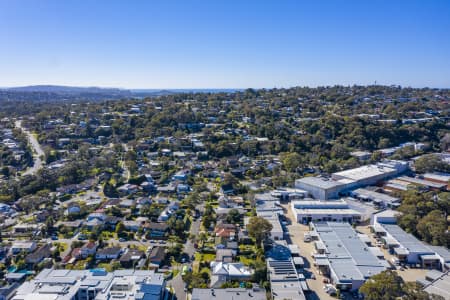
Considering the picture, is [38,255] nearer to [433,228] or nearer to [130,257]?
[130,257]

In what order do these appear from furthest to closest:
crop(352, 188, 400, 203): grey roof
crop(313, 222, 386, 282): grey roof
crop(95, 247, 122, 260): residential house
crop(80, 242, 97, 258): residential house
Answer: crop(352, 188, 400, 203): grey roof → crop(80, 242, 97, 258): residential house → crop(95, 247, 122, 260): residential house → crop(313, 222, 386, 282): grey roof

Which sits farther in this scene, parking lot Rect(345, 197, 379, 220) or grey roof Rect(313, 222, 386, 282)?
parking lot Rect(345, 197, 379, 220)

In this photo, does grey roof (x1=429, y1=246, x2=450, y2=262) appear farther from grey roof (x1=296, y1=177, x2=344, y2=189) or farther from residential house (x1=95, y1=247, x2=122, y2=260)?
residential house (x1=95, y1=247, x2=122, y2=260)

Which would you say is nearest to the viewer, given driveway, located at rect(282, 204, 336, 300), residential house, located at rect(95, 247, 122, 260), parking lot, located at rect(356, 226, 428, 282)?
driveway, located at rect(282, 204, 336, 300)

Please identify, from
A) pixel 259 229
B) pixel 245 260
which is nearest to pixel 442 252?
pixel 259 229

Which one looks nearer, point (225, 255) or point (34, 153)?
point (225, 255)

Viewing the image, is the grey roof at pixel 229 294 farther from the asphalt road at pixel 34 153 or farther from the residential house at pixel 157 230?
the asphalt road at pixel 34 153

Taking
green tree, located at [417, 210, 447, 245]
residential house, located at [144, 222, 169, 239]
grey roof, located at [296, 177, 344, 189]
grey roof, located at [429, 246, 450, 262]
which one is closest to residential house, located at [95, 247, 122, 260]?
residential house, located at [144, 222, 169, 239]

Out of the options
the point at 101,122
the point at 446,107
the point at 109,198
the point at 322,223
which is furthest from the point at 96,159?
the point at 446,107

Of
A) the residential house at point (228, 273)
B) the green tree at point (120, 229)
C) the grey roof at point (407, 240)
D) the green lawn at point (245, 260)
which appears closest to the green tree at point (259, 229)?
the green lawn at point (245, 260)

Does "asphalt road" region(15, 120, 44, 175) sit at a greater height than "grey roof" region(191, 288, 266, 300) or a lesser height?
greater

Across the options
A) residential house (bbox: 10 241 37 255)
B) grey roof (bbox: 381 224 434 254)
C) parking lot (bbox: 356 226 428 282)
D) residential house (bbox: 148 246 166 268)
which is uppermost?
grey roof (bbox: 381 224 434 254)
